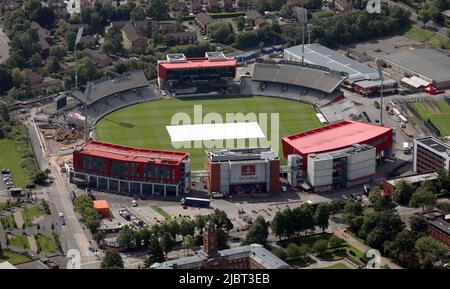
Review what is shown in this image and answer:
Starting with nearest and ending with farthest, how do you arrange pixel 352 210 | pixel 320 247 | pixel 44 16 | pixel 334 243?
pixel 320 247
pixel 334 243
pixel 352 210
pixel 44 16

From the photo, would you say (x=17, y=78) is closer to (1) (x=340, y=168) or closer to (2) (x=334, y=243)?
(1) (x=340, y=168)

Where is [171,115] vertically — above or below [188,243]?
below

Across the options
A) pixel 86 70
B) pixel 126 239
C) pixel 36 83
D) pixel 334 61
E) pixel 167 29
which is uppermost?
pixel 167 29

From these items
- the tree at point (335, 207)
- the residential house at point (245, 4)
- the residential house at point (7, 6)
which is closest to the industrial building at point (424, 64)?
the residential house at point (245, 4)

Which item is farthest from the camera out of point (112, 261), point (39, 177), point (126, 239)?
point (39, 177)

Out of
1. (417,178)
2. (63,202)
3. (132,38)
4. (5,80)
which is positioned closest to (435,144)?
(417,178)

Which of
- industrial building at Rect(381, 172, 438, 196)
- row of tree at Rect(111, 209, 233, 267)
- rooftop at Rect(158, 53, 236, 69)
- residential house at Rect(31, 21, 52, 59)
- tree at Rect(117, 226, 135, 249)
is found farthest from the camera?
residential house at Rect(31, 21, 52, 59)

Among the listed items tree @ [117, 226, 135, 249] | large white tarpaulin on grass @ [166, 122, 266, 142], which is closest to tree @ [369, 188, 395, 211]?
tree @ [117, 226, 135, 249]

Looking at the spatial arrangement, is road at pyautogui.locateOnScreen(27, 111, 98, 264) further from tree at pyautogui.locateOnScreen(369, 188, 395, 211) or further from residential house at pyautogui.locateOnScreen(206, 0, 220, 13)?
residential house at pyautogui.locateOnScreen(206, 0, 220, 13)
